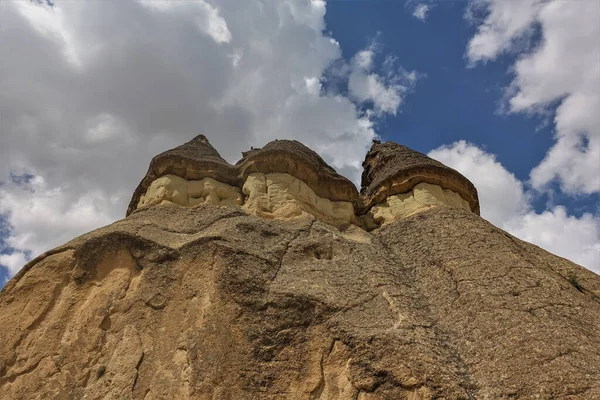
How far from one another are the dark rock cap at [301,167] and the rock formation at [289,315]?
3138mm

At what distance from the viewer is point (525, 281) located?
1138 centimetres

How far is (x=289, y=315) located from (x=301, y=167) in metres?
8.87

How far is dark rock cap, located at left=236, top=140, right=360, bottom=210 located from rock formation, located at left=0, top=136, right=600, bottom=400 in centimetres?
314

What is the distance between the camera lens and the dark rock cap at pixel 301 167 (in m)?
17.6

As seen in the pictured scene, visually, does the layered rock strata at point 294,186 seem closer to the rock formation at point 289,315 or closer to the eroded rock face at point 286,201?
the eroded rock face at point 286,201

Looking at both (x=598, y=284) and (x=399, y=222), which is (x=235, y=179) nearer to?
(x=399, y=222)

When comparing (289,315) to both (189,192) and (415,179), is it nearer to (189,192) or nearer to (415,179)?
(189,192)

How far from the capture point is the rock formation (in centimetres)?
883

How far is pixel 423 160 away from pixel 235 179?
817cm

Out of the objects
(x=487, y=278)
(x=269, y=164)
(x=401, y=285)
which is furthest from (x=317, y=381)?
(x=269, y=164)

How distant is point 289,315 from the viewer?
32.7 ft

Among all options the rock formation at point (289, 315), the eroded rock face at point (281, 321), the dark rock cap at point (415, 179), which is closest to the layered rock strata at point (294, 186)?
the dark rock cap at point (415, 179)

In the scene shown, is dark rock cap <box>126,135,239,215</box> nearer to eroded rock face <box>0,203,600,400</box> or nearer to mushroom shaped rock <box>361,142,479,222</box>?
eroded rock face <box>0,203,600,400</box>

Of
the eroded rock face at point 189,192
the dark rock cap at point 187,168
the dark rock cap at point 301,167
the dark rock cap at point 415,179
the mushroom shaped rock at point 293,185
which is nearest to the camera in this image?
the mushroom shaped rock at point 293,185
